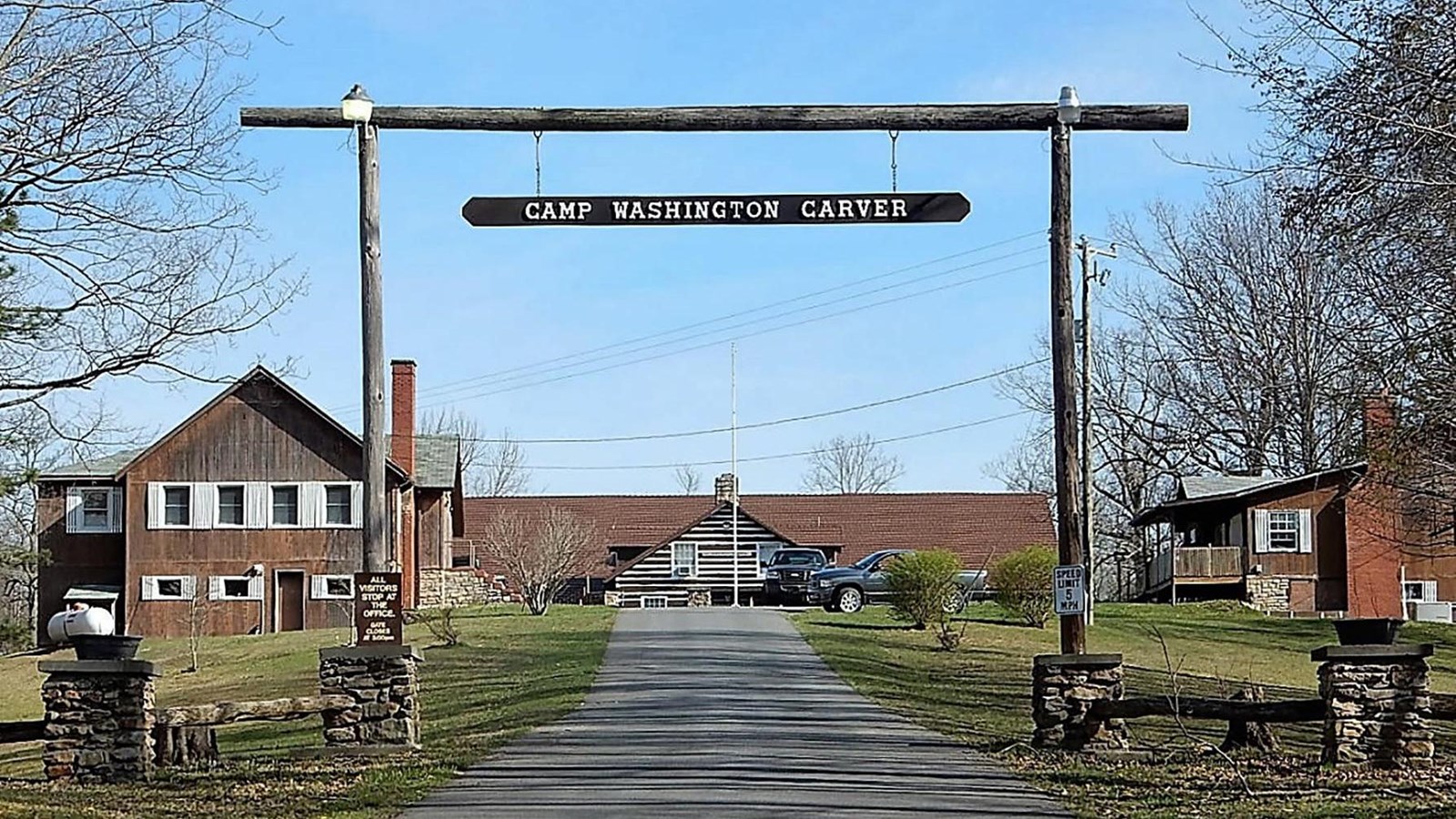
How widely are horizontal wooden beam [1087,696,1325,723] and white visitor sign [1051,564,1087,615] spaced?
82cm

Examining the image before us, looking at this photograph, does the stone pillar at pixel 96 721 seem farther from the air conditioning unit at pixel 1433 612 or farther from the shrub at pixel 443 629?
the air conditioning unit at pixel 1433 612

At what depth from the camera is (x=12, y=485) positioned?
20.2m

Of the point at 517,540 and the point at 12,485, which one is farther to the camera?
the point at 517,540

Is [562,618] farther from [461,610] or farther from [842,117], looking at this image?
[842,117]

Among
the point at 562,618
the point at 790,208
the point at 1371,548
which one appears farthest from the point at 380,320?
the point at 1371,548

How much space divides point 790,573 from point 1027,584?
12.9 metres

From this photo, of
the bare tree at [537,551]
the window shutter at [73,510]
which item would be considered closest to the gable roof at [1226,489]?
the bare tree at [537,551]

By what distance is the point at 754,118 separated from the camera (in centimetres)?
1529

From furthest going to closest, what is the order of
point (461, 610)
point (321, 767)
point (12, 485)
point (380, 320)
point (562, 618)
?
point (461, 610) < point (562, 618) < point (12, 485) < point (380, 320) < point (321, 767)

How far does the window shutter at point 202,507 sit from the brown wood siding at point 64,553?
2133mm

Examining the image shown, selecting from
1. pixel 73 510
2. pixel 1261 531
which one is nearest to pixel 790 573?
pixel 1261 531

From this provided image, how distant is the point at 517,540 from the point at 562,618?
27.6 ft

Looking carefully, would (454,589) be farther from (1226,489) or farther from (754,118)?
(754,118)

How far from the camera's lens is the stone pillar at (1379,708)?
45.8 feet
